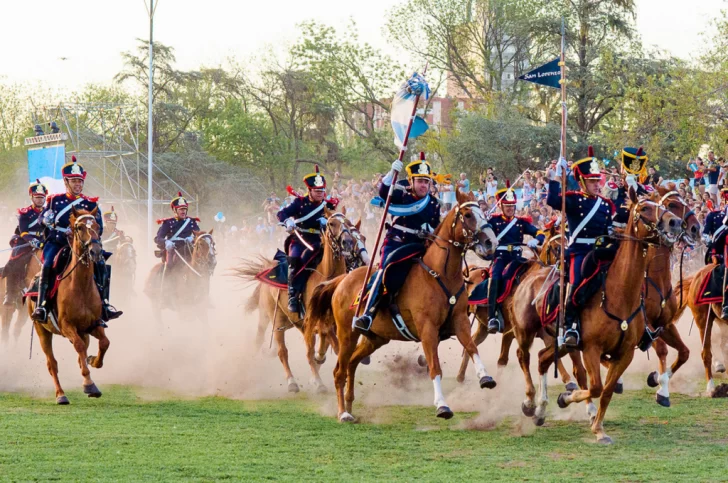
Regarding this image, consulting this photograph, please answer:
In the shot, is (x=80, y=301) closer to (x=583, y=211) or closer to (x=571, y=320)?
(x=571, y=320)

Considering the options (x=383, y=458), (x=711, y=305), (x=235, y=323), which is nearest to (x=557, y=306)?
(x=383, y=458)

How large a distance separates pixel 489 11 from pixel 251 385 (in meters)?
40.1

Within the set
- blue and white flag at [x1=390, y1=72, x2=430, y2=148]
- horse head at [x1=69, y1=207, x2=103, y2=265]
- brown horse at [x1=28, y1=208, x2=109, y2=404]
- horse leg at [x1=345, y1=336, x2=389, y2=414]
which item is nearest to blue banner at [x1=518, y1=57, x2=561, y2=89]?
blue and white flag at [x1=390, y1=72, x2=430, y2=148]

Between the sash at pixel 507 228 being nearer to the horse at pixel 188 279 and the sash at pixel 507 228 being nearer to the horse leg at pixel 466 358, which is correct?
the horse leg at pixel 466 358

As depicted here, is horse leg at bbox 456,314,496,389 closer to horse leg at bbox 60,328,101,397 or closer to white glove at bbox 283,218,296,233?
white glove at bbox 283,218,296,233

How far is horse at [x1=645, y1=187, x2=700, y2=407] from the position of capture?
10.7 metres

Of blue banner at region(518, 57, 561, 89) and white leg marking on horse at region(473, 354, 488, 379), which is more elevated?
blue banner at region(518, 57, 561, 89)

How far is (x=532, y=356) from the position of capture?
1925cm

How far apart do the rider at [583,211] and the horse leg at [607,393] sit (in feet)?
3.23

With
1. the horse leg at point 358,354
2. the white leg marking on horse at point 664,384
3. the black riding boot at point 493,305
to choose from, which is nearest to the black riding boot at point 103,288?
the horse leg at point 358,354

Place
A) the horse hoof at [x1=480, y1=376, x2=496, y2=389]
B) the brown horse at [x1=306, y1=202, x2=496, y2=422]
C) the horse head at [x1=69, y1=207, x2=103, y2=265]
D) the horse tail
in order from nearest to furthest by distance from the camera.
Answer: the horse hoof at [x1=480, y1=376, x2=496, y2=389]
the brown horse at [x1=306, y1=202, x2=496, y2=422]
the horse tail
the horse head at [x1=69, y1=207, x2=103, y2=265]

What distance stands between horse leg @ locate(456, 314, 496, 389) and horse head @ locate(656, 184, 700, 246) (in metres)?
2.53

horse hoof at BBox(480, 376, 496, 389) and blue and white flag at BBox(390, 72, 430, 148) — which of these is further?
blue and white flag at BBox(390, 72, 430, 148)

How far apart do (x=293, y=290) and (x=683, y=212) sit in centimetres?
675
